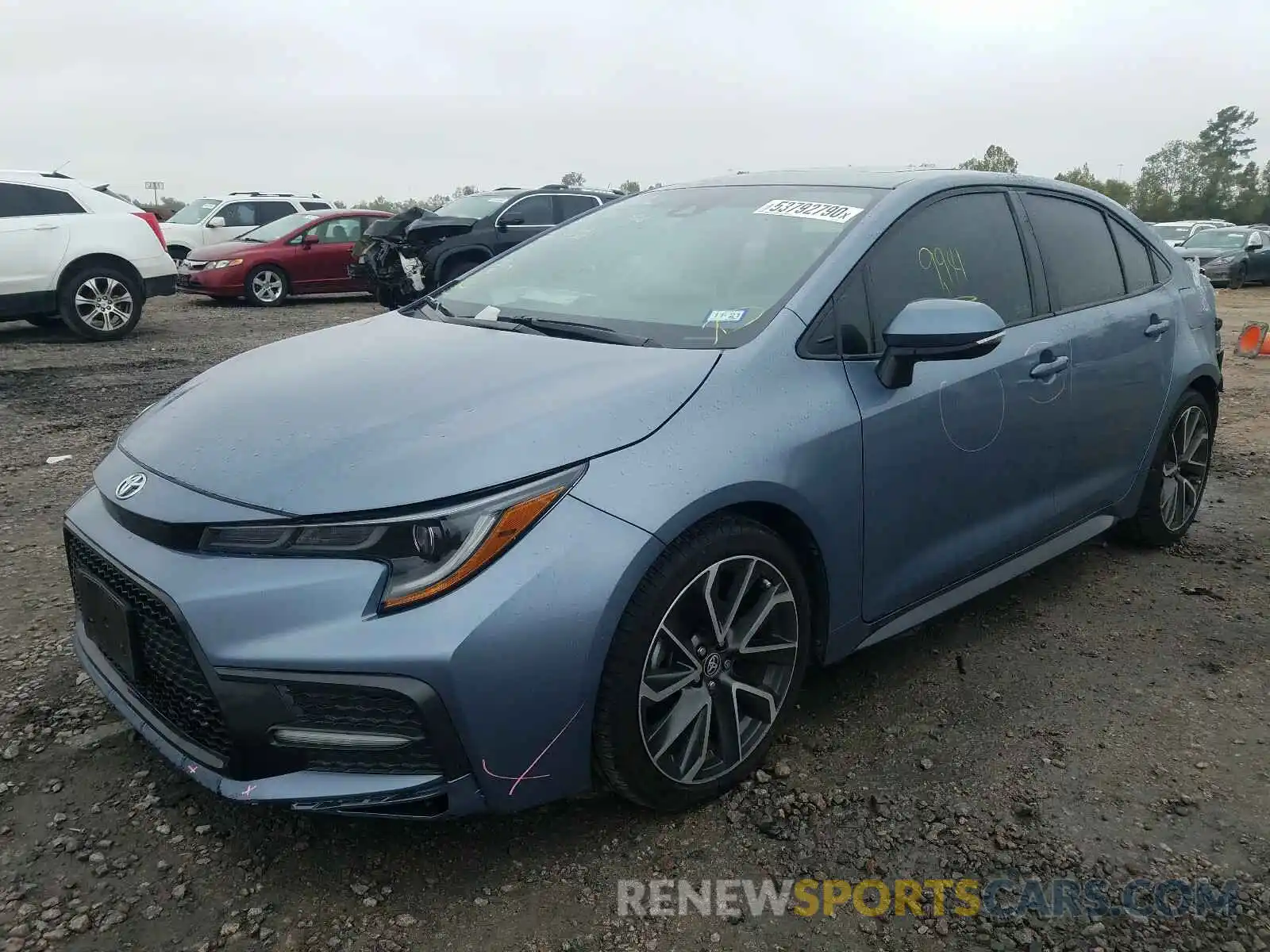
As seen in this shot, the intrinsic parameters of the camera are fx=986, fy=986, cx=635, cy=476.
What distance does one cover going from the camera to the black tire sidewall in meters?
3.93

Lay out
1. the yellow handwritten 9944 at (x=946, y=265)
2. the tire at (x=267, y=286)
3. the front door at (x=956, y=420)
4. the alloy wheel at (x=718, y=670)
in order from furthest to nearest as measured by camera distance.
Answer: the tire at (x=267, y=286), the yellow handwritten 9944 at (x=946, y=265), the front door at (x=956, y=420), the alloy wheel at (x=718, y=670)

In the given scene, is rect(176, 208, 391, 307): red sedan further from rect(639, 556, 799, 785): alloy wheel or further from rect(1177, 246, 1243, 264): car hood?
rect(1177, 246, 1243, 264): car hood

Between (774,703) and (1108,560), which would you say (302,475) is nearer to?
(774,703)

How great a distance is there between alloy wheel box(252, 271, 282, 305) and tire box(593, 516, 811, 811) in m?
13.0

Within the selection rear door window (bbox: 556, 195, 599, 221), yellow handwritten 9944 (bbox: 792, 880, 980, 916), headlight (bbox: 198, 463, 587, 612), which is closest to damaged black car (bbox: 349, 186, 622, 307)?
rear door window (bbox: 556, 195, 599, 221)

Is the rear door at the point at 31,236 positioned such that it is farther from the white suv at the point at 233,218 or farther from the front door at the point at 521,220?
the white suv at the point at 233,218

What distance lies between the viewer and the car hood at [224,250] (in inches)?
544

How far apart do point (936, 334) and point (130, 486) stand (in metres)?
1.97

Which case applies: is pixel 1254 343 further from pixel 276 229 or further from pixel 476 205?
pixel 276 229

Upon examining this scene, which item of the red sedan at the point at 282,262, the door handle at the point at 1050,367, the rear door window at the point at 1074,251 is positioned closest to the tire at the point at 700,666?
the door handle at the point at 1050,367

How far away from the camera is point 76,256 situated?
968 cm

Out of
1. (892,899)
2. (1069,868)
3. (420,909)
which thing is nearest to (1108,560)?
(1069,868)

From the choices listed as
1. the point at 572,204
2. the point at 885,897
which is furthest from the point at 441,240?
the point at 885,897

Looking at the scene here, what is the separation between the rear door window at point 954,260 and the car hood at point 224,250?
12.6 metres
